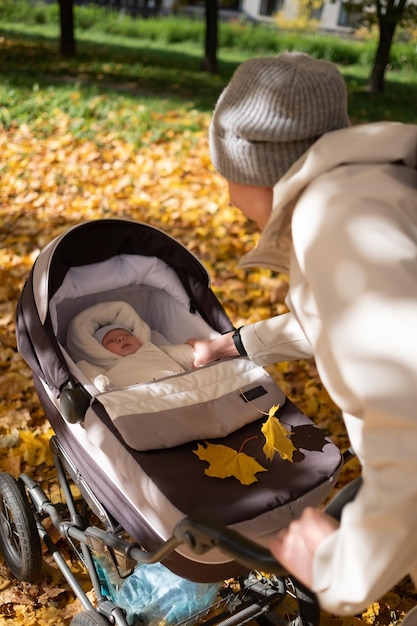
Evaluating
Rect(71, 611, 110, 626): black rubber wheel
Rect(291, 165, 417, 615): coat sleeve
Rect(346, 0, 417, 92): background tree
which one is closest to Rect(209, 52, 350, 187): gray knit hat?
Rect(291, 165, 417, 615): coat sleeve

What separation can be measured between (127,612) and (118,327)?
1.24 metres

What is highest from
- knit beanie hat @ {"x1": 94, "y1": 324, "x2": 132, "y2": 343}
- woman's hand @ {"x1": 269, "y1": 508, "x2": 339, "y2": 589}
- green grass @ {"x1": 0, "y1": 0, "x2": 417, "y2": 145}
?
woman's hand @ {"x1": 269, "y1": 508, "x2": 339, "y2": 589}

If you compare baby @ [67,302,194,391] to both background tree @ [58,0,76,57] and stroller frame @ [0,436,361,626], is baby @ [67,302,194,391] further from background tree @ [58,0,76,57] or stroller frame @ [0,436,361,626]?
background tree @ [58,0,76,57]

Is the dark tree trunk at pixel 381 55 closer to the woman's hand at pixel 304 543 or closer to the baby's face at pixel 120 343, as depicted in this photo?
the baby's face at pixel 120 343

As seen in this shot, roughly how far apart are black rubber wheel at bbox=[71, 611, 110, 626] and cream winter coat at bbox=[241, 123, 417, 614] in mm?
1151

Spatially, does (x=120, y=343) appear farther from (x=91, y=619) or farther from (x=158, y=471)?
(x=91, y=619)

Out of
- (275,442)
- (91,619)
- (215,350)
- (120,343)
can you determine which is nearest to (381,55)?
(120,343)

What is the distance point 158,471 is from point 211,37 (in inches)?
412

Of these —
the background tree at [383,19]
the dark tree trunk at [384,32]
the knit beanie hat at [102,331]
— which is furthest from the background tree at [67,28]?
the knit beanie hat at [102,331]

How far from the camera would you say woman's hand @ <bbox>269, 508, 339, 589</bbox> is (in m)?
1.26

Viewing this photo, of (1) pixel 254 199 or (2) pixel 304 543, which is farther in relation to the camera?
(1) pixel 254 199

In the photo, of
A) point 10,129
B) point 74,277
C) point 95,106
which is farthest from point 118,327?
point 95,106

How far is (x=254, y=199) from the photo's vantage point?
175 centimetres

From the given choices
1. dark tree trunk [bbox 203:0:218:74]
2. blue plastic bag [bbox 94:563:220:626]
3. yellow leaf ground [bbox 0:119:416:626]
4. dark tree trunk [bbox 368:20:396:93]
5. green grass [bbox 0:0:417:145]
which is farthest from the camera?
dark tree trunk [bbox 203:0:218:74]
